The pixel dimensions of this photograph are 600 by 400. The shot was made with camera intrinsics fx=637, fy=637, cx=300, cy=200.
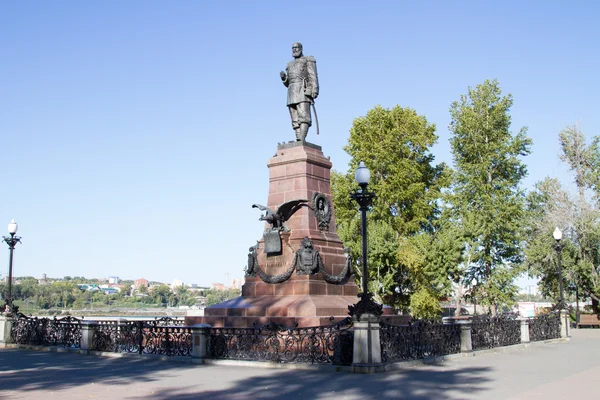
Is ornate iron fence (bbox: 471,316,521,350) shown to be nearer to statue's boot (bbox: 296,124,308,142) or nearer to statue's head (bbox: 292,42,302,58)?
statue's boot (bbox: 296,124,308,142)

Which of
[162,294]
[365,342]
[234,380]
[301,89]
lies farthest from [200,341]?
[162,294]

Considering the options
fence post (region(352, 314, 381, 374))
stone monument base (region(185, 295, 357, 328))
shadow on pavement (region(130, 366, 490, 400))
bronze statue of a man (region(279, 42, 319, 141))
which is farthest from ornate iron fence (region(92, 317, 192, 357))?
bronze statue of a man (region(279, 42, 319, 141))

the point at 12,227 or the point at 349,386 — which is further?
A: the point at 12,227

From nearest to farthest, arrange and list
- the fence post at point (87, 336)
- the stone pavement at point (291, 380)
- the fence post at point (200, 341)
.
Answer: the stone pavement at point (291, 380) → the fence post at point (200, 341) → the fence post at point (87, 336)

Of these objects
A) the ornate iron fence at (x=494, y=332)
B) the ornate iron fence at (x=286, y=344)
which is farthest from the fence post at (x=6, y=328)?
the ornate iron fence at (x=494, y=332)

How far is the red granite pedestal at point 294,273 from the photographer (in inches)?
672

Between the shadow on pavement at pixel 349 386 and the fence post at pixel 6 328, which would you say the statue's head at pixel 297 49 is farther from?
the fence post at pixel 6 328

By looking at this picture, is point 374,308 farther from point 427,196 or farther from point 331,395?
point 427,196

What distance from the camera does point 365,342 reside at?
13234mm

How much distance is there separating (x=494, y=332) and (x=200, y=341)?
9.25m

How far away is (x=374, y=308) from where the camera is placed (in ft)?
44.7

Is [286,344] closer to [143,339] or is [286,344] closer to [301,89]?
[143,339]

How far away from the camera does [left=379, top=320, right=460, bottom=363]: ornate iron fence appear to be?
45.9ft

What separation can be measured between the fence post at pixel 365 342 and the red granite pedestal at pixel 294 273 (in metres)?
2.98
